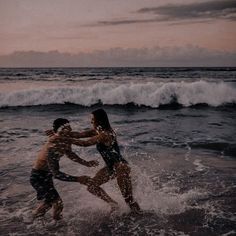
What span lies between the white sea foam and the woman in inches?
553

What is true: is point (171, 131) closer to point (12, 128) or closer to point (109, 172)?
point (12, 128)

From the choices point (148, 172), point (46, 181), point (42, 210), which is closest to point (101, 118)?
point (46, 181)

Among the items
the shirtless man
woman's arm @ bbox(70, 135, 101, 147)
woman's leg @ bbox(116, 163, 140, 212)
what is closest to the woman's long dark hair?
woman's arm @ bbox(70, 135, 101, 147)

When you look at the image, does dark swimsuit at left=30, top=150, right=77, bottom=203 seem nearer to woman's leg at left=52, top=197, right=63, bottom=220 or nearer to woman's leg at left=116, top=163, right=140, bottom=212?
woman's leg at left=52, top=197, right=63, bottom=220

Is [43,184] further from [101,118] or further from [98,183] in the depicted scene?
[101,118]

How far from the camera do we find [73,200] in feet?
21.3

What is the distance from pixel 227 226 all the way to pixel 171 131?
23.6 ft

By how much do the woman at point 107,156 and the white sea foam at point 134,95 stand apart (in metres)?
14.0

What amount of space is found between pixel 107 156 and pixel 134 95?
50.7 feet

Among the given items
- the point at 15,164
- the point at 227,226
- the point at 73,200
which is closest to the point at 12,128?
the point at 15,164

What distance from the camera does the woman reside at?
5451 mm

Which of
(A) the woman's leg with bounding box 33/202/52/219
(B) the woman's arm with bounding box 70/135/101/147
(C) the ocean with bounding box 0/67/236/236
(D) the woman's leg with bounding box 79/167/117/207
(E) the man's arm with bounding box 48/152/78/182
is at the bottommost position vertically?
(C) the ocean with bounding box 0/67/236/236

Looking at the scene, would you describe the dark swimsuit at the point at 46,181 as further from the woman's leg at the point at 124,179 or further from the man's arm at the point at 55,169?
the woman's leg at the point at 124,179

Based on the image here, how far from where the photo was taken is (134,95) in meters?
20.9
